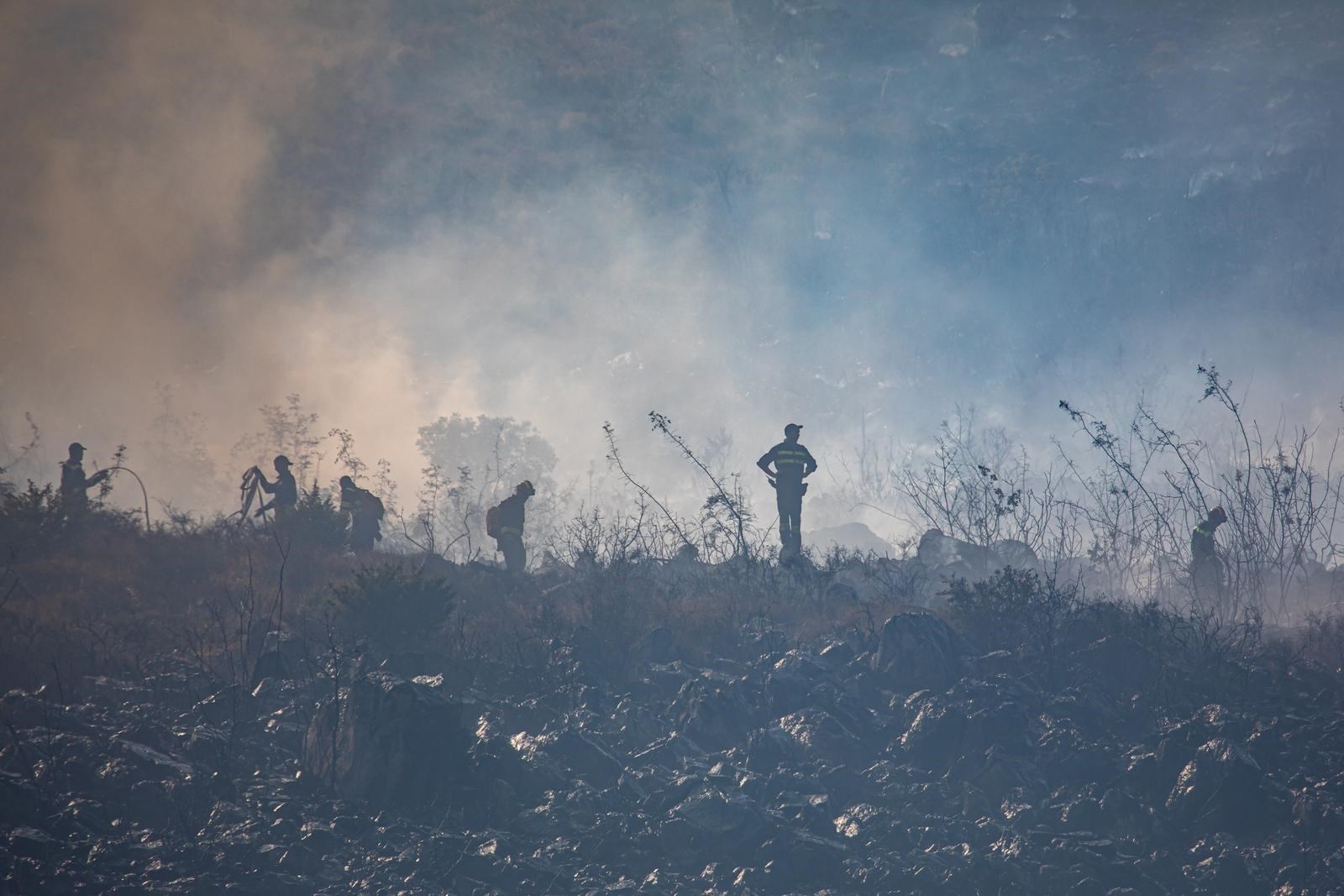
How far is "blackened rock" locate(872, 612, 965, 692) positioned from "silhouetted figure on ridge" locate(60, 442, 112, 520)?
41.4ft

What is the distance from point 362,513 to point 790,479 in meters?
7.96

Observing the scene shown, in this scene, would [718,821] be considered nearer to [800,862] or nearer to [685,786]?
[685,786]

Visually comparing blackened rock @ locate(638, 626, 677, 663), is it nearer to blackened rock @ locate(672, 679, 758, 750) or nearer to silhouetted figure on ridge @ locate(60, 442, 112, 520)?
blackened rock @ locate(672, 679, 758, 750)

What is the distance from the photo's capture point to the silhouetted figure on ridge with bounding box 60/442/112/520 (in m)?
16.5

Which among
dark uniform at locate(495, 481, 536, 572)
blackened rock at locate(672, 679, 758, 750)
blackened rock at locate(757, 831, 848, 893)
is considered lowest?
blackened rock at locate(757, 831, 848, 893)

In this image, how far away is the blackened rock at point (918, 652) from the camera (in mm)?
12555

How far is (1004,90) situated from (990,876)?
137 m

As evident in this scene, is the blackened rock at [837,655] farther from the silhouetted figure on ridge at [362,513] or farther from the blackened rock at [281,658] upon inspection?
the silhouetted figure on ridge at [362,513]

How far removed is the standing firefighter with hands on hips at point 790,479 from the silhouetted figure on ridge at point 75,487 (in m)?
11.0

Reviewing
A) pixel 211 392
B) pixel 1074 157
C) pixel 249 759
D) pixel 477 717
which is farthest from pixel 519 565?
pixel 1074 157

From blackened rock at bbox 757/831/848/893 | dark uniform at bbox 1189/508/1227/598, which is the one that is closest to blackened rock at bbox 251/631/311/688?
blackened rock at bbox 757/831/848/893

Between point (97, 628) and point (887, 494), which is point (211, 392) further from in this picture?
point (97, 628)

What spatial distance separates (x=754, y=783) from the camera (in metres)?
10.9

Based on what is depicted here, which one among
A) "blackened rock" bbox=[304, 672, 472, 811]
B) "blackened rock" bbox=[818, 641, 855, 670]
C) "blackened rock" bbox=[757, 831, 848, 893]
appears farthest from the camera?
"blackened rock" bbox=[818, 641, 855, 670]
